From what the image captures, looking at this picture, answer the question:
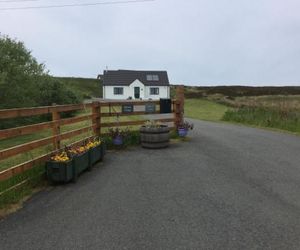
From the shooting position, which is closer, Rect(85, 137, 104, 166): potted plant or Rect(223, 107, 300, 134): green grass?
Rect(85, 137, 104, 166): potted plant

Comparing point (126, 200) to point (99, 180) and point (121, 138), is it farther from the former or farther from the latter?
point (121, 138)

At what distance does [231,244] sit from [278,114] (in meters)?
19.9

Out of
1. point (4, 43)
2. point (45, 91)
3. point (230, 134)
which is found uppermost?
point (4, 43)

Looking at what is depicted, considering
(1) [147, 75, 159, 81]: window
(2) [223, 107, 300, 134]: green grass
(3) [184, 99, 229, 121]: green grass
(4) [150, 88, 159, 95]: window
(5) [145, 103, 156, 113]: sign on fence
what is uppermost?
(1) [147, 75, 159, 81]: window

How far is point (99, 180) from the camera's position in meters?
9.02

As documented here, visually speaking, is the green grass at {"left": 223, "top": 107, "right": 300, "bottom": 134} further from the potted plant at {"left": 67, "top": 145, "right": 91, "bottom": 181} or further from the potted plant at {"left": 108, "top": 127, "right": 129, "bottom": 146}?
the potted plant at {"left": 67, "top": 145, "right": 91, "bottom": 181}

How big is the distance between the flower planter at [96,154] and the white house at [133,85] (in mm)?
61631

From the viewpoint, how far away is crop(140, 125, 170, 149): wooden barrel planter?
44.7 ft

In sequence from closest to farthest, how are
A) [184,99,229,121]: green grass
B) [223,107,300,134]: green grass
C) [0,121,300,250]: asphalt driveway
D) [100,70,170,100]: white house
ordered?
[0,121,300,250]: asphalt driveway < [223,107,300,134]: green grass < [184,99,229,121]: green grass < [100,70,170,100]: white house

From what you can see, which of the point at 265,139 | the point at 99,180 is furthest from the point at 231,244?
the point at 265,139

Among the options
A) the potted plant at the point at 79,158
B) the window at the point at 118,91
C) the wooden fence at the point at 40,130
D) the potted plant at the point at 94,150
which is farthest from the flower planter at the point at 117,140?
the window at the point at 118,91

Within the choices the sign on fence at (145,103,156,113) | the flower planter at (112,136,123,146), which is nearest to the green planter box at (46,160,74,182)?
the flower planter at (112,136,123,146)

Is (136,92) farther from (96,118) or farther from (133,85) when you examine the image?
(96,118)

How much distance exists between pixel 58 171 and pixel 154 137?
5450mm
